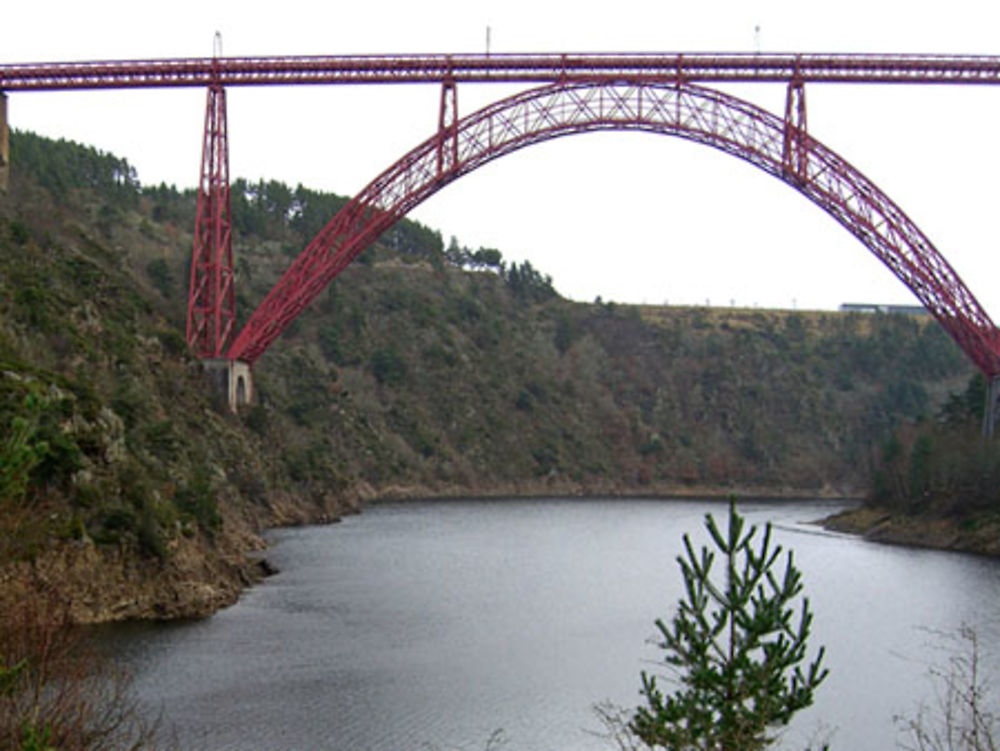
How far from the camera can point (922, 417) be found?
59000 mm

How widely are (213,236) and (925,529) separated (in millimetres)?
27136

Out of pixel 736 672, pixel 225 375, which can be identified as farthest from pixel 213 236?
pixel 736 672

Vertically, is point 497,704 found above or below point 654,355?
below

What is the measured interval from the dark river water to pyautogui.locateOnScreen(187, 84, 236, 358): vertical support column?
8.18 m

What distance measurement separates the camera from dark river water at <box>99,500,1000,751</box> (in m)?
17.7

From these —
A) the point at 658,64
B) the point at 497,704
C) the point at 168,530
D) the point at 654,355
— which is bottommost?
the point at 497,704

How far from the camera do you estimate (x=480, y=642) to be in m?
23.9

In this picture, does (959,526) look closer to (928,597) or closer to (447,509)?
(928,597)

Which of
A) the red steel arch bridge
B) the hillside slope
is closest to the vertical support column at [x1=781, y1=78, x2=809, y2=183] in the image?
the red steel arch bridge

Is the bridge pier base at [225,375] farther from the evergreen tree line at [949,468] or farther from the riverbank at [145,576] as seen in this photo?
the evergreen tree line at [949,468]

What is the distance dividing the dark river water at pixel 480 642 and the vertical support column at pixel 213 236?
818 centimetres

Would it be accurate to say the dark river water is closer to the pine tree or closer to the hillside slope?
the hillside slope

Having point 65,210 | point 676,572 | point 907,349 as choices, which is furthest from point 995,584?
point 907,349

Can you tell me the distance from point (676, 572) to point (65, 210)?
33481 millimetres
